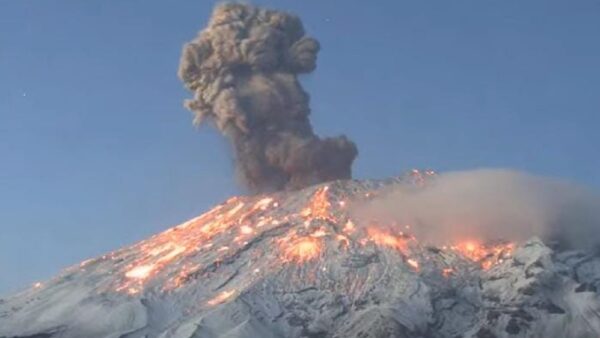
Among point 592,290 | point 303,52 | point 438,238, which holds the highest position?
point 303,52

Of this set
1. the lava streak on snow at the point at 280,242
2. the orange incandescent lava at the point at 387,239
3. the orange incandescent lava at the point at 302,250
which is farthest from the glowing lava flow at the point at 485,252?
the orange incandescent lava at the point at 302,250

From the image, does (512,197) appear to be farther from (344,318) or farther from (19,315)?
(19,315)

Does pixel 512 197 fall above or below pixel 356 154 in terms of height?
below

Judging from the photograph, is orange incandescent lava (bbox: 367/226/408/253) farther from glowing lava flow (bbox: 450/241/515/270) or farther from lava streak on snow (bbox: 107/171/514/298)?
glowing lava flow (bbox: 450/241/515/270)

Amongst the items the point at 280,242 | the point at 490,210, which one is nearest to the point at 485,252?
the point at 490,210

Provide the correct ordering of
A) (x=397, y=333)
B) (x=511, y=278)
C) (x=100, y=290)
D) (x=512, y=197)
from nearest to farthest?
(x=397, y=333)
(x=511, y=278)
(x=100, y=290)
(x=512, y=197)

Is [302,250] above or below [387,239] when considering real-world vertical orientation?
above

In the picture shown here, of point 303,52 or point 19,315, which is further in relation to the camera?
point 303,52

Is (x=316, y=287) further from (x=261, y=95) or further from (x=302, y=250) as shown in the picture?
(x=261, y=95)

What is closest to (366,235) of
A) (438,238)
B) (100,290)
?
(438,238)
